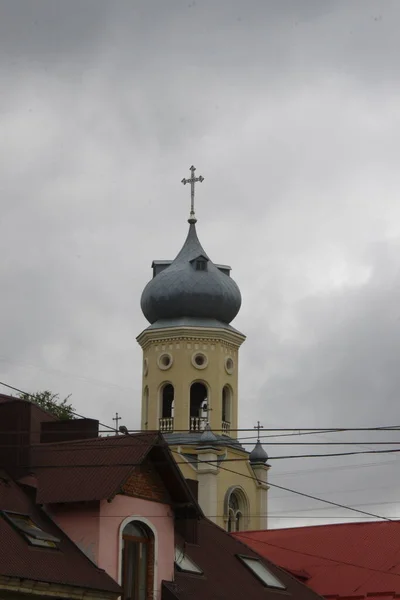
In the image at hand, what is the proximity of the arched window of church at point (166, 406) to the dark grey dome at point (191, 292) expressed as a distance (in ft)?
12.6

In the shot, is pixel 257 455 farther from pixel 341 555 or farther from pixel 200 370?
pixel 341 555

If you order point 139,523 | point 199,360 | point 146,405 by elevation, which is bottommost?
point 139,523

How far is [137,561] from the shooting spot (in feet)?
98.6

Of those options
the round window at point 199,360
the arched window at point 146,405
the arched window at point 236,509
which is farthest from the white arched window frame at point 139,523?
the arched window at point 146,405

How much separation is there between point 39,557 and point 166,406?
159 feet

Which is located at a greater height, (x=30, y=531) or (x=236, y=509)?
(x=236, y=509)

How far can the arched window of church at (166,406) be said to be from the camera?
243 feet

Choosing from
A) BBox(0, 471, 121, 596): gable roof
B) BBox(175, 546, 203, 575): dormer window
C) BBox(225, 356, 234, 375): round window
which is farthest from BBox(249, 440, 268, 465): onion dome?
BBox(0, 471, 121, 596): gable roof

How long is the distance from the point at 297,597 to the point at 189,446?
36467 millimetres

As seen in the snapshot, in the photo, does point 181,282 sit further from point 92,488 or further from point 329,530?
point 92,488

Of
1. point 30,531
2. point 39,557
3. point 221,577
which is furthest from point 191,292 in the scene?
point 39,557

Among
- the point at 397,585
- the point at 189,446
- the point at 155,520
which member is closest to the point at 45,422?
the point at 155,520

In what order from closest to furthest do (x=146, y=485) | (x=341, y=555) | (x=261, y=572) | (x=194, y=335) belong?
(x=146, y=485), (x=261, y=572), (x=341, y=555), (x=194, y=335)

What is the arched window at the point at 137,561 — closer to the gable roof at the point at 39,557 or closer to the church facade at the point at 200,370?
the gable roof at the point at 39,557
